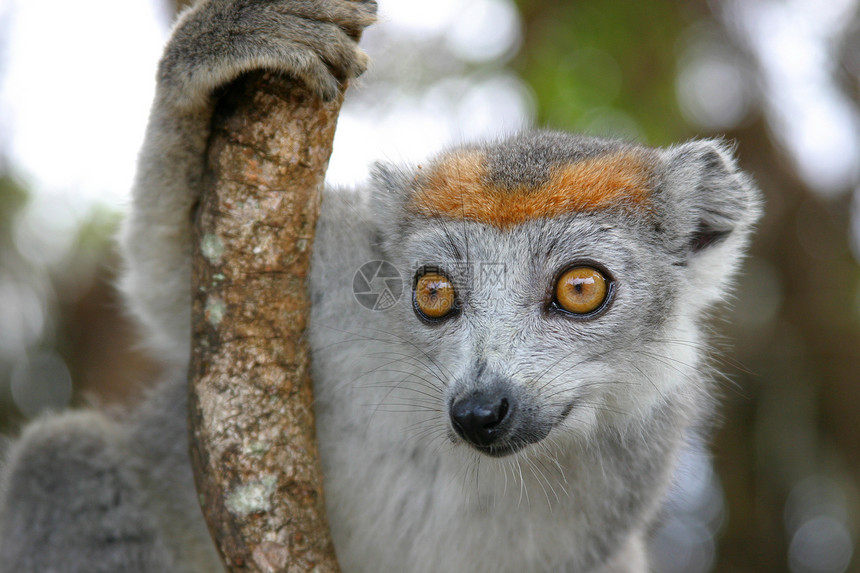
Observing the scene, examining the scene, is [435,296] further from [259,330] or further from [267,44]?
[267,44]

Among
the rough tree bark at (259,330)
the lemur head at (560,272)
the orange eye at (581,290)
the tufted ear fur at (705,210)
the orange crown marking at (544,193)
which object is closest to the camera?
the rough tree bark at (259,330)

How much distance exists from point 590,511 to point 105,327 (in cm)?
716

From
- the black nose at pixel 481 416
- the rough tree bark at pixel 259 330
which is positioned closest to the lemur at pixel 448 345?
the black nose at pixel 481 416

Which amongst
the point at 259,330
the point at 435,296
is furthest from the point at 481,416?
the point at 259,330

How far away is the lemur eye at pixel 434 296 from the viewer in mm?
3541

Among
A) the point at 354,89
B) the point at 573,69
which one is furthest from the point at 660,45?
the point at 354,89

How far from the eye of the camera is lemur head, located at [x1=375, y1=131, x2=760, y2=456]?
3275mm

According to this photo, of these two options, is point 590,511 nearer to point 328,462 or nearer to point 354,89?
point 328,462

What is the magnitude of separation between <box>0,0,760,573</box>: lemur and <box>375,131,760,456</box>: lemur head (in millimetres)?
11

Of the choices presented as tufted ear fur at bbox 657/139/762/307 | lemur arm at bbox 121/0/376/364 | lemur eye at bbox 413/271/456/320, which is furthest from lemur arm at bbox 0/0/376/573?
tufted ear fur at bbox 657/139/762/307

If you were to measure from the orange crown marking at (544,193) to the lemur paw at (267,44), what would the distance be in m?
0.76

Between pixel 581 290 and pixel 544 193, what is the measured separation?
49cm

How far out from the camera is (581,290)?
11.2 ft

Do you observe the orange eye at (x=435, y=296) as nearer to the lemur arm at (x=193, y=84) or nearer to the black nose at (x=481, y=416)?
the black nose at (x=481, y=416)
